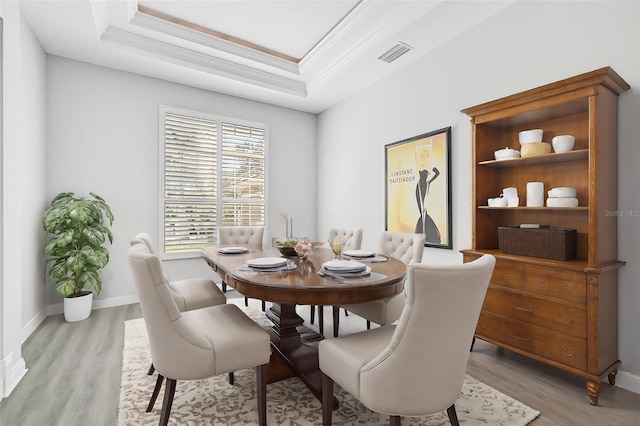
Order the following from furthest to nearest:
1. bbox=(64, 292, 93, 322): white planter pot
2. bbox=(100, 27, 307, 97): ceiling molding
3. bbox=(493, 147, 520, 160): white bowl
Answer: bbox=(100, 27, 307, 97): ceiling molding < bbox=(64, 292, 93, 322): white planter pot < bbox=(493, 147, 520, 160): white bowl

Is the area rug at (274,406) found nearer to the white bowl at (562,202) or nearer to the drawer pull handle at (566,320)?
the drawer pull handle at (566,320)

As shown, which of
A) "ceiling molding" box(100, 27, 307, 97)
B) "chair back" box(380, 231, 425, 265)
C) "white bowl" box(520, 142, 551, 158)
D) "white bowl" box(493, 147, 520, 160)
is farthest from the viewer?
"ceiling molding" box(100, 27, 307, 97)

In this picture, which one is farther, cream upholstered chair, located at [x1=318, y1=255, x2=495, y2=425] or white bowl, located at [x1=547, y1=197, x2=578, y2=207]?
white bowl, located at [x1=547, y1=197, x2=578, y2=207]

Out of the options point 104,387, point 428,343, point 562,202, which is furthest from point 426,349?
point 104,387

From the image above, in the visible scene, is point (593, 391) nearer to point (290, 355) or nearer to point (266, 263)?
point (290, 355)

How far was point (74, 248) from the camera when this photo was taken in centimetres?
332

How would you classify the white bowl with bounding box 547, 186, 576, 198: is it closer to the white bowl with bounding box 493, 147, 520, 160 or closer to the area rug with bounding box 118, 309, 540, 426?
the white bowl with bounding box 493, 147, 520, 160

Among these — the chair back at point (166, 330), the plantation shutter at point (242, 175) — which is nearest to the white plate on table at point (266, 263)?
the chair back at point (166, 330)

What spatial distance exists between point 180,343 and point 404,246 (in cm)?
193

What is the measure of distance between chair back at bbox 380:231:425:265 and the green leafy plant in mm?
2967

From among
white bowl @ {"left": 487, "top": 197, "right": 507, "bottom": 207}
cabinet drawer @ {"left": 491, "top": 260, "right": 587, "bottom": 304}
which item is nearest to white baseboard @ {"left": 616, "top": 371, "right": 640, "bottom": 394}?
cabinet drawer @ {"left": 491, "top": 260, "right": 587, "bottom": 304}

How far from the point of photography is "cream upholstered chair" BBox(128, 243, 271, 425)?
148 cm

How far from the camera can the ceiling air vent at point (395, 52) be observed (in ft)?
10.9

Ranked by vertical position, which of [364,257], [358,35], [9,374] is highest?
[358,35]
